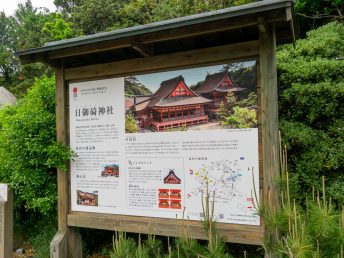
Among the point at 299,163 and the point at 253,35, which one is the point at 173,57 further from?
the point at 299,163

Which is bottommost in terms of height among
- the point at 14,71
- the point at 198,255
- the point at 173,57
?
the point at 198,255

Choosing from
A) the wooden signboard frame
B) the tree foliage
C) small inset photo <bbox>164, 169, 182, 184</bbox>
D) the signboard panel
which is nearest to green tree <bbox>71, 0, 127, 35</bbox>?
the tree foliage

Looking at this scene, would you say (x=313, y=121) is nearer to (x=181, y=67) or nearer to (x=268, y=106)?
(x=268, y=106)

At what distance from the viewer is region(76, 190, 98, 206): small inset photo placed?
390 cm

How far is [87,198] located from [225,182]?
1.78 m

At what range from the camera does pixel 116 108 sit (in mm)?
3826

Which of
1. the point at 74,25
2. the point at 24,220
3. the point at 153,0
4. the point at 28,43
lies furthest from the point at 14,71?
the point at 24,220

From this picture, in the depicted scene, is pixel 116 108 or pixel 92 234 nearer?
pixel 116 108

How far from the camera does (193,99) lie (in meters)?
3.43

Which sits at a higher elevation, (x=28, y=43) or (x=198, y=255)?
(x=28, y=43)

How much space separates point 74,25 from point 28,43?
2.62m

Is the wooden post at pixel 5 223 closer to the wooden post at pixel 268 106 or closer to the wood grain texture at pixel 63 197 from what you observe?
the wood grain texture at pixel 63 197

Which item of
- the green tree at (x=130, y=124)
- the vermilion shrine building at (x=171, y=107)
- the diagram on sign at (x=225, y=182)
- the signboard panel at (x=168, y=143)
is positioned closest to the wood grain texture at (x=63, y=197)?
the signboard panel at (x=168, y=143)

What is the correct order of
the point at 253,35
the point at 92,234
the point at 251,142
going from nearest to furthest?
the point at 251,142
the point at 253,35
the point at 92,234
